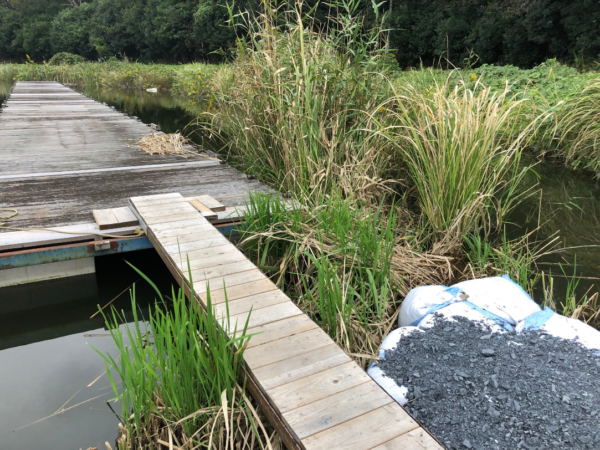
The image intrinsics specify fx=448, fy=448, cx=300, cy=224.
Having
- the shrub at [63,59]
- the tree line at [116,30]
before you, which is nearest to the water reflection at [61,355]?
the shrub at [63,59]

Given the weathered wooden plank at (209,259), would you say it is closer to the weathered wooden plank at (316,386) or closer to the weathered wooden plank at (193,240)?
the weathered wooden plank at (193,240)

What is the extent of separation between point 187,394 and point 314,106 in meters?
1.98

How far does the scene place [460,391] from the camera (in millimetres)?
1433

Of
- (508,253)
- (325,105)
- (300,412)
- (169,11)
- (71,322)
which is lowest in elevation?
(71,322)

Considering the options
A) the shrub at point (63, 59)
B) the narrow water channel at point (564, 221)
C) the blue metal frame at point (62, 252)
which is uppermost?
the shrub at point (63, 59)

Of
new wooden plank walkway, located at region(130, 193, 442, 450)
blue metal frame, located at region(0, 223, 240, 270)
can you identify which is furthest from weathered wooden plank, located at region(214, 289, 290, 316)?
blue metal frame, located at region(0, 223, 240, 270)

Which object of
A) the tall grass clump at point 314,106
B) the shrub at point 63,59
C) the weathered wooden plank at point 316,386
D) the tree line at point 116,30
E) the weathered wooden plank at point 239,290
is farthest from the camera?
the tree line at point 116,30

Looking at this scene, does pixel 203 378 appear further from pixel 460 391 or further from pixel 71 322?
pixel 71 322

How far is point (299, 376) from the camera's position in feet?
4.39

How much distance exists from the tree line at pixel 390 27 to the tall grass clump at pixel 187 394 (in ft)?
6.65

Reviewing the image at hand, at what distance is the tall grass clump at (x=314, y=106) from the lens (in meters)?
2.85

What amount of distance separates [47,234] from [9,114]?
635 centimetres

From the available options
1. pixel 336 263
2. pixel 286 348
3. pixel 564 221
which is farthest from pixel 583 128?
pixel 286 348

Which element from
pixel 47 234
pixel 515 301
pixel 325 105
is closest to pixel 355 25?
pixel 325 105
